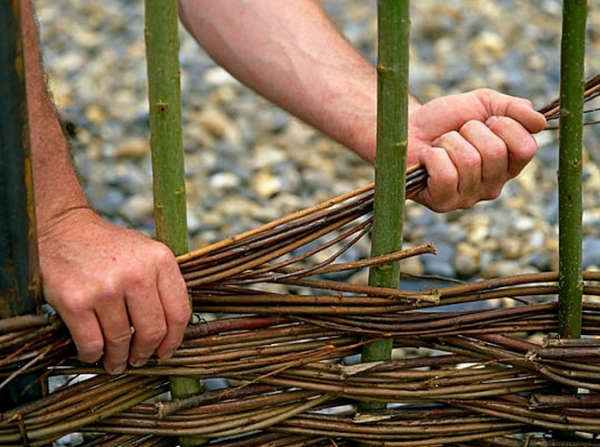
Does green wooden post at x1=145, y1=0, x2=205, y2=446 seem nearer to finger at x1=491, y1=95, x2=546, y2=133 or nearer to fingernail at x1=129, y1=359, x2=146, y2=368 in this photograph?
fingernail at x1=129, y1=359, x2=146, y2=368

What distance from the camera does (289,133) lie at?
2.79 metres

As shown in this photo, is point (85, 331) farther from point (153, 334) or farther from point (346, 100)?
point (346, 100)

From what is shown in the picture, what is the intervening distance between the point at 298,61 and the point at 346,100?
0.40 ft

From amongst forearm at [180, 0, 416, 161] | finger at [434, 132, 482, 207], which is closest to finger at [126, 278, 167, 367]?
finger at [434, 132, 482, 207]

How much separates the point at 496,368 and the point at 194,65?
6.64 ft

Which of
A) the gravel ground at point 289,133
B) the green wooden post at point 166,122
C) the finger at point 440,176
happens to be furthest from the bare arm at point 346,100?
the gravel ground at point 289,133

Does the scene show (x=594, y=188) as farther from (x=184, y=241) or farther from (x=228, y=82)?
(x=184, y=241)

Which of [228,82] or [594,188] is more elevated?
[228,82]

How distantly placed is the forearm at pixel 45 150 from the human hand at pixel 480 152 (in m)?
0.41

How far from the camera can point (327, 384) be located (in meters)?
1.22

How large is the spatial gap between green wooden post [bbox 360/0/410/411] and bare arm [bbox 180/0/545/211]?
7cm

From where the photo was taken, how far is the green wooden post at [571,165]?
1.14m

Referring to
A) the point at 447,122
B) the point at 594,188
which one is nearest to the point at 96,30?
the point at 594,188

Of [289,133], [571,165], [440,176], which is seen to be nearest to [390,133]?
[440,176]
